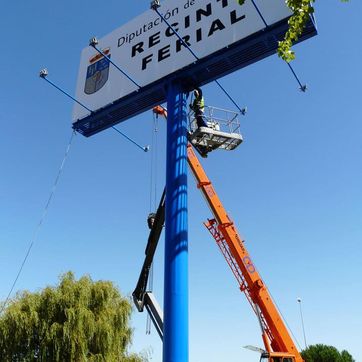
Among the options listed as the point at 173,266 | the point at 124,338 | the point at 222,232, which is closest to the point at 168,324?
the point at 173,266

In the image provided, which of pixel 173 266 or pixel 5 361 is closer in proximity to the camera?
pixel 173 266

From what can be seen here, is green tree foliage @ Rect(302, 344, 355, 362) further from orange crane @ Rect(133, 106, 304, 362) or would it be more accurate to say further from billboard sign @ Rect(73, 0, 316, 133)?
billboard sign @ Rect(73, 0, 316, 133)

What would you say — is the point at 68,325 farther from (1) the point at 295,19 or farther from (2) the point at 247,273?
(1) the point at 295,19

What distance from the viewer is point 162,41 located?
11.6 meters

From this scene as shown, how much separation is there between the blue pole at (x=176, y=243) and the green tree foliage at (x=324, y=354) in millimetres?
38007

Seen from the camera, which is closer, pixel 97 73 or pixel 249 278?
pixel 97 73

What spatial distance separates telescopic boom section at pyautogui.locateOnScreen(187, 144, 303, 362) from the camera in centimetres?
1666

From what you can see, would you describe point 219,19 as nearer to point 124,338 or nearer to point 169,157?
point 169,157

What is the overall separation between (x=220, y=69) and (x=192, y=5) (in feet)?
7.15

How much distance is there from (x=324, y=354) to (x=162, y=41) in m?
39.5

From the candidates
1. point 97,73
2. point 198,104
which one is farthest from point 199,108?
point 97,73

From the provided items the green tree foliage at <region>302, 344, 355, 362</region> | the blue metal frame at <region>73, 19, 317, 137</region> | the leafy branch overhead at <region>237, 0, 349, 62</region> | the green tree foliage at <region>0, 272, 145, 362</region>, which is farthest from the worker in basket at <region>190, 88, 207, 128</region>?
the green tree foliage at <region>302, 344, 355, 362</region>

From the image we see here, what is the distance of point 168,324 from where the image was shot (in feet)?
27.4

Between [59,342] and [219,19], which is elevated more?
[219,19]
